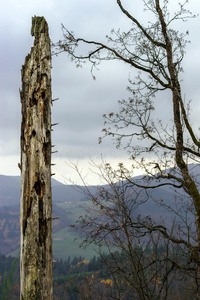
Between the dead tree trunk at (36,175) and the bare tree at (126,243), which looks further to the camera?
the bare tree at (126,243)

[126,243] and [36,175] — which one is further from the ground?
A: [36,175]

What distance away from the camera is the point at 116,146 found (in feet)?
31.9

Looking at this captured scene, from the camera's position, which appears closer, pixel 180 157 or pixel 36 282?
pixel 36 282

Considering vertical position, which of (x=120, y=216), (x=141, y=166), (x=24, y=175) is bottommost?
(x=120, y=216)

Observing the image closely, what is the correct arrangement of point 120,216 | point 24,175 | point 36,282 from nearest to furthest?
point 36,282, point 24,175, point 120,216

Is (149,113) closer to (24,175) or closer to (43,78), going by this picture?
(43,78)

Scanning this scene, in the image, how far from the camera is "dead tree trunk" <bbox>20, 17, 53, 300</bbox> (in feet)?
12.6

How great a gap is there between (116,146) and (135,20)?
430cm

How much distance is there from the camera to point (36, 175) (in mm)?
4008

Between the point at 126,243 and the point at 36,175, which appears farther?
the point at 126,243

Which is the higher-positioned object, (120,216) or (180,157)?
(180,157)

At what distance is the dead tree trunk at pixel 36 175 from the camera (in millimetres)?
3830

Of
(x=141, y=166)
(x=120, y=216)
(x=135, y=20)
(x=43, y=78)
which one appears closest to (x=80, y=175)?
(x=120, y=216)

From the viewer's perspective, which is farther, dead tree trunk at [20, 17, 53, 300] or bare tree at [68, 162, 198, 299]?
bare tree at [68, 162, 198, 299]
